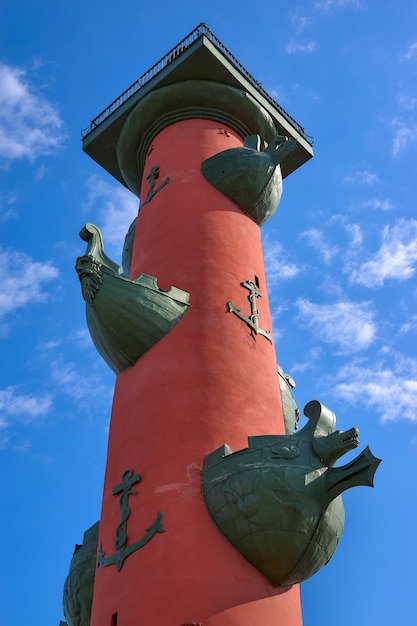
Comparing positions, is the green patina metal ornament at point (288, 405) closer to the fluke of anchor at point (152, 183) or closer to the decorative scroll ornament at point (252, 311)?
the decorative scroll ornament at point (252, 311)

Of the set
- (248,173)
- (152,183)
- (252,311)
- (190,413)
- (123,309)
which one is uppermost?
(152,183)

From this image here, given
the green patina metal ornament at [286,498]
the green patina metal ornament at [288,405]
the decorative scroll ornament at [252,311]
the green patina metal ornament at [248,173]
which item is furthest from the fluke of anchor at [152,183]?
the green patina metal ornament at [286,498]

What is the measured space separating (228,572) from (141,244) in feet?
23.7

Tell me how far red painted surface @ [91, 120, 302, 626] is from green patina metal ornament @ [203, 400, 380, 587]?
0.24 meters

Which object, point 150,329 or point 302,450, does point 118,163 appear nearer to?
point 150,329

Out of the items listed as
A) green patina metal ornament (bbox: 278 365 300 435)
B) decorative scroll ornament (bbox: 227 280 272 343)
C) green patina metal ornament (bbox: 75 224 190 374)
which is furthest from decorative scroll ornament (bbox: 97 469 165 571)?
green patina metal ornament (bbox: 278 365 300 435)

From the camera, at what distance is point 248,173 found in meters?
16.8

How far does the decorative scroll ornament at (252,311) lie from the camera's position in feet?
47.5

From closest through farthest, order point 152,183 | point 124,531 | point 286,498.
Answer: point 286,498
point 124,531
point 152,183

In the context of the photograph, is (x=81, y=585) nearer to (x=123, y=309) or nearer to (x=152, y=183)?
(x=123, y=309)

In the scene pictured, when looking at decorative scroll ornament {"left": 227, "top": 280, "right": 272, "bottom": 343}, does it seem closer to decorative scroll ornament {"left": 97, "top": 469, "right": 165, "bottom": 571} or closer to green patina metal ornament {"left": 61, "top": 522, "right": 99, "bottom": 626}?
decorative scroll ornament {"left": 97, "top": 469, "right": 165, "bottom": 571}

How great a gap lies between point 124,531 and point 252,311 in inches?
186

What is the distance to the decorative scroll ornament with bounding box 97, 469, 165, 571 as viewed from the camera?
11.4 meters

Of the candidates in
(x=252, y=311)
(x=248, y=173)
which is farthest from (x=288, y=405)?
(x=248, y=173)
